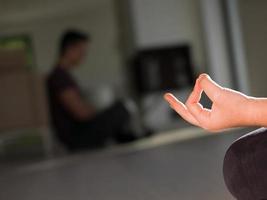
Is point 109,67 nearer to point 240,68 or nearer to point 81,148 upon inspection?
point 240,68

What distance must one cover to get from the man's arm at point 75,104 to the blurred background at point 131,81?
10.7 inches

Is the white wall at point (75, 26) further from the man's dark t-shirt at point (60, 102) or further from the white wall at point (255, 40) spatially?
the man's dark t-shirt at point (60, 102)

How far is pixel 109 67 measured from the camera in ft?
22.7

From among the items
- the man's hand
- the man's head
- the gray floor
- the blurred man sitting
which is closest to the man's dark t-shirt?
the blurred man sitting

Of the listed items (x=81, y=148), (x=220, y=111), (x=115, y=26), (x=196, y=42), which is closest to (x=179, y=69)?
(x=196, y=42)

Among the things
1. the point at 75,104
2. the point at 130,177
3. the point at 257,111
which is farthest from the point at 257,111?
the point at 75,104

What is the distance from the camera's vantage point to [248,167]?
0.80 m

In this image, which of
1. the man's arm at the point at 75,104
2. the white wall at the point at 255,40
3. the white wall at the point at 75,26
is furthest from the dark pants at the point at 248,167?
the white wall at the point at 75,26

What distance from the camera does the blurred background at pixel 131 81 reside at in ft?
6.19

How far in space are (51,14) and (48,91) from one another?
149 inches

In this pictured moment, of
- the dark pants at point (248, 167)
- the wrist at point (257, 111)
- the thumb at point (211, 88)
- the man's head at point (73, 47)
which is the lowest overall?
the dark pants at point (248, 167)

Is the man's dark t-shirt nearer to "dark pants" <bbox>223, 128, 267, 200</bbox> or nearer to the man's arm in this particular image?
the man's arm

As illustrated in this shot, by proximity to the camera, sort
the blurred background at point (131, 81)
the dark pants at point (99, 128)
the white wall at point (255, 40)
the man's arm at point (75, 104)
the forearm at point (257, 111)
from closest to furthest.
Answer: the forearm at point (257, 111)
the blurred background at point (131, 81)
the man's arm at point (75, 104)
the dark pants at point (99, 128)
the white wall at point (255, 40)

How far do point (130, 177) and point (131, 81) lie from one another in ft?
15.3
